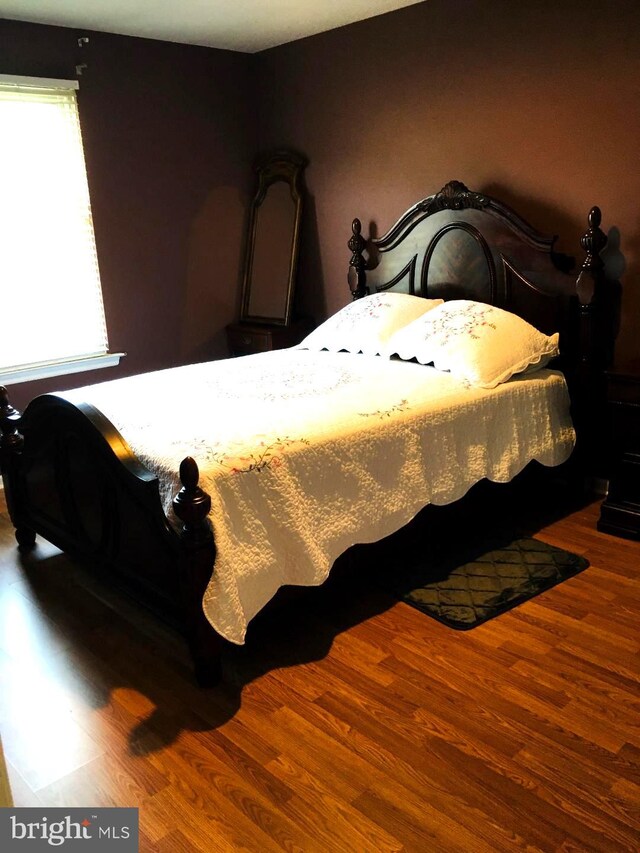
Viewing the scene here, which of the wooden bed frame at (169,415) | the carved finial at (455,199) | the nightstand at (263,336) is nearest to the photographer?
the wooden bed frame at (169,415)

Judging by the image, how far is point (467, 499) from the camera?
305cm

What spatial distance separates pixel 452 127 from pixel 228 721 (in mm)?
3055

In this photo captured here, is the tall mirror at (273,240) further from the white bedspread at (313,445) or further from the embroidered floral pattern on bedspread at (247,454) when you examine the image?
the embroidered floral pattern on bedspread at (247,454)

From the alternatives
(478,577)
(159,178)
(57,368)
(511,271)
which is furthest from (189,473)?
(159,178)

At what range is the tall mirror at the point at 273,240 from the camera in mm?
4672

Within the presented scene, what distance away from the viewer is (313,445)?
7.97 ft

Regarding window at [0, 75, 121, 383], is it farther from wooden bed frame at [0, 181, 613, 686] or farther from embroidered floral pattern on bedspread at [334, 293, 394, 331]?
embroidered floral pattern on bedspread at [334, 293, 394, 331]

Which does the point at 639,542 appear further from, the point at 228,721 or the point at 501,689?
the point at 228,721

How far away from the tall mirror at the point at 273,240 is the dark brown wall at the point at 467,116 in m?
0.12

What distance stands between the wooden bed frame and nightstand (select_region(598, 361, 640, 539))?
0.28 meters

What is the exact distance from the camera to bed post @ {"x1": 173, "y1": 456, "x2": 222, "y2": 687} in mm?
2057

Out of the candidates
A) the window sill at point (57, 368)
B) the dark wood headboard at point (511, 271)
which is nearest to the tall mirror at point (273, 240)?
the dark wood headboard at point (511, 271)

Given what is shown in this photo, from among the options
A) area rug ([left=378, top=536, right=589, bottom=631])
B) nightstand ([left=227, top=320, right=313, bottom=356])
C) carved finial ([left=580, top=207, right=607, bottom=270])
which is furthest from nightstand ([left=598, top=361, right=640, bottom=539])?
nightstand ([left=227, top=320, right=313, bottom=356])

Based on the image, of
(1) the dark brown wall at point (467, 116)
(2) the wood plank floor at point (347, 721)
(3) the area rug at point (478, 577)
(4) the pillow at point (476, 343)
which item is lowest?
(2) the wood plank floor at point (347, 721)
